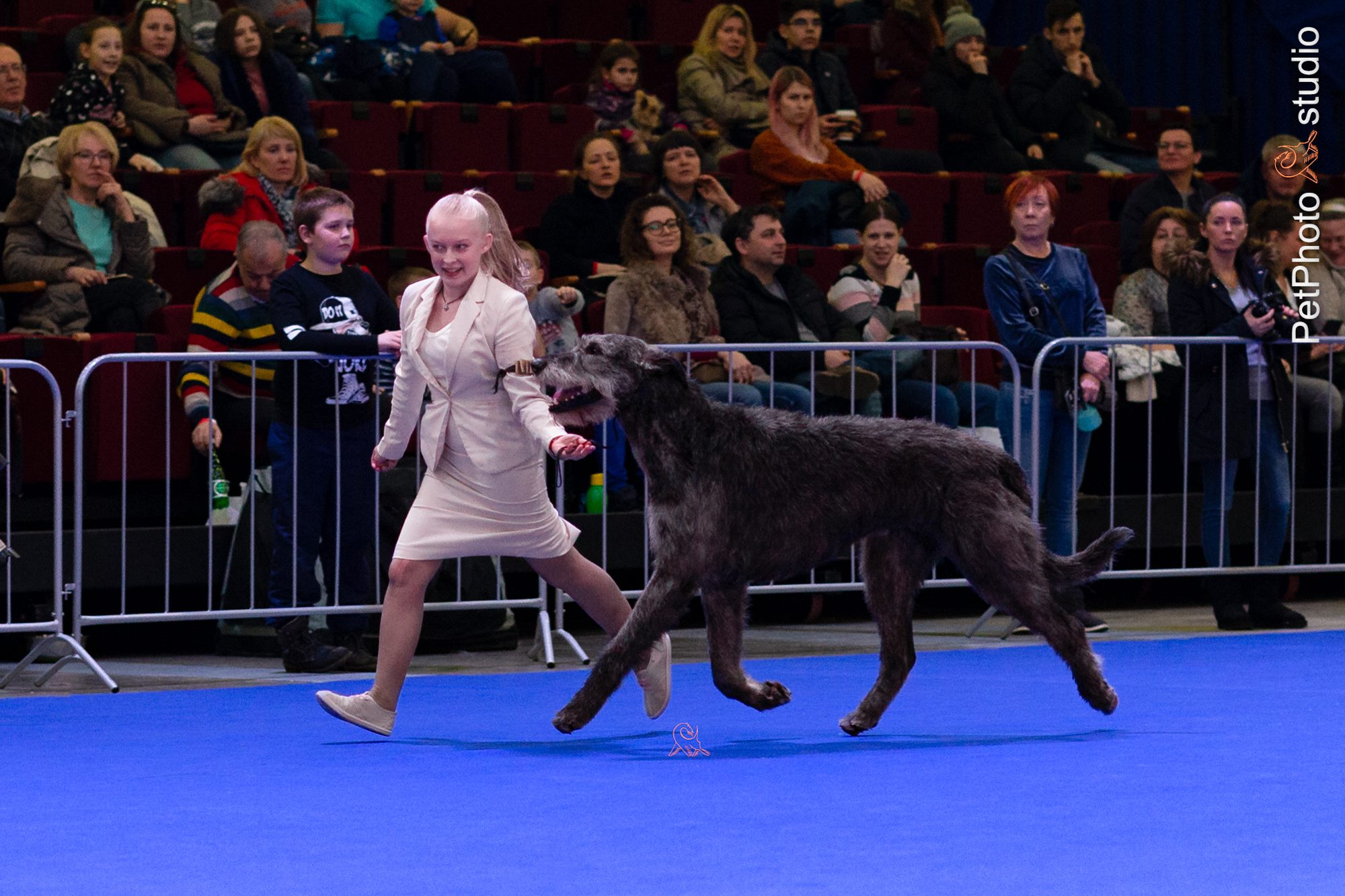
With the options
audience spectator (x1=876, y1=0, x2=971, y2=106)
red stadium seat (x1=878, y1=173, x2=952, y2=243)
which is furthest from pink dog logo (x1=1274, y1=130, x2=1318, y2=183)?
audience spectator (x1=876, y1=0, x2=971, y2=106)

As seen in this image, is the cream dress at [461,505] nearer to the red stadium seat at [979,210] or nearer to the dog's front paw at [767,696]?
the dog's front paw at [767,696]

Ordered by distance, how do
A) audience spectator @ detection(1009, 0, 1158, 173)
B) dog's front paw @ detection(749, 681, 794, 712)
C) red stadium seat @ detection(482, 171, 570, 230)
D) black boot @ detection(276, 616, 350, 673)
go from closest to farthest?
dog's front paw @ detection(749, 681, 794, 712)
black boot @ detection(276, 616, 350, 673)
red stadium seat @ detection(482, 171, 570, 230)
audience spectator @ detection(1009, 0, 1158, 173)

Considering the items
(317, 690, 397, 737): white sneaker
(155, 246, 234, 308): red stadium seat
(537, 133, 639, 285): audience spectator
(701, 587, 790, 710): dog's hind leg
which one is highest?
(537, 133, 639, 285): audience spectator

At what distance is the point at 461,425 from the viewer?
5613mm

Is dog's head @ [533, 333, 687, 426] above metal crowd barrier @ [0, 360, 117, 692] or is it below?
above

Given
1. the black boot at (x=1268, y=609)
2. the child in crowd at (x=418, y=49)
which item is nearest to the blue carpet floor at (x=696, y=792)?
the black boot at (x=1268, y=609)

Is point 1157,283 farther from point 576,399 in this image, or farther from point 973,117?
point 576,399

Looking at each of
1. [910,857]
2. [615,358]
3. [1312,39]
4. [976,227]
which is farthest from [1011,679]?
[1312,39]

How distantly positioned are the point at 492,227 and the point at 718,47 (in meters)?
5.84

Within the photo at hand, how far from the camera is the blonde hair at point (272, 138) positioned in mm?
8648

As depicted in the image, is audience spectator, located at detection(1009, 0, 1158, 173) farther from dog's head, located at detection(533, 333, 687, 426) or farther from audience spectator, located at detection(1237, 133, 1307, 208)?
dog's head, located at detection(533, 333, 687, 426)

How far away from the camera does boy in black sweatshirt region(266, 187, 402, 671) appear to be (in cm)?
701

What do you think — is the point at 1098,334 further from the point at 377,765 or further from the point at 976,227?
the point at 377,765

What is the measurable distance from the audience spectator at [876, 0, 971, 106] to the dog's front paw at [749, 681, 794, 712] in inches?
292
